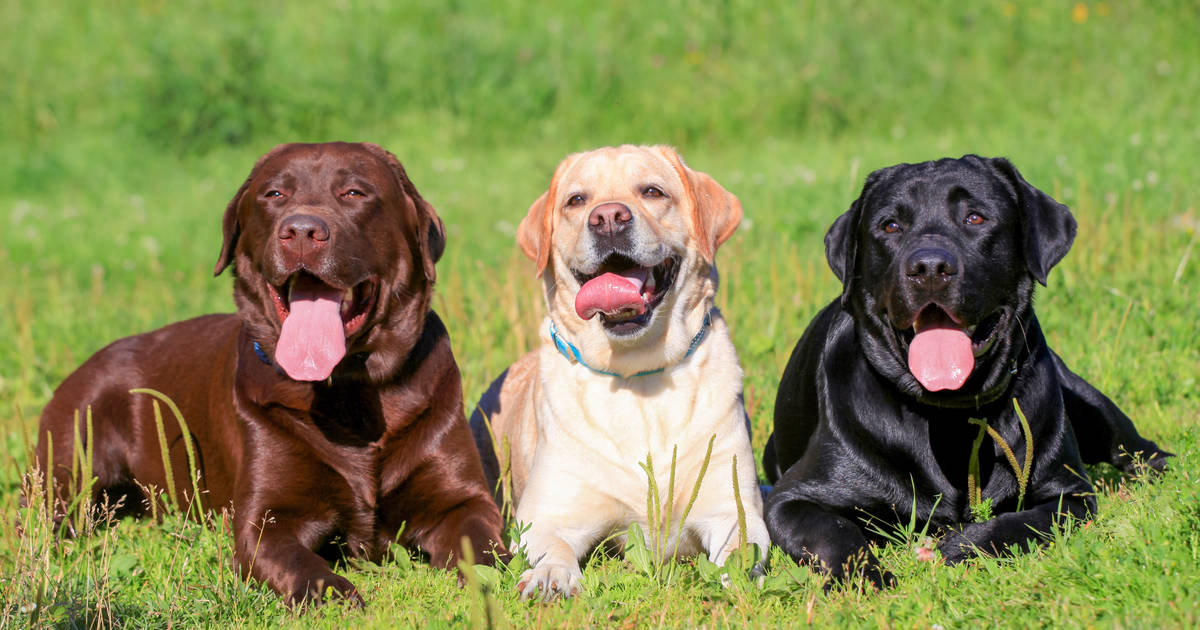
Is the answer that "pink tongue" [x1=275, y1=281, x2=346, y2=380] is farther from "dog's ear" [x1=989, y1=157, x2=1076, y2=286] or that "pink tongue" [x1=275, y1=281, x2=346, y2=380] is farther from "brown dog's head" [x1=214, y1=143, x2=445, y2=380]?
"dog's ear" [x1=989, y1=157, x2=1076, y2=286]

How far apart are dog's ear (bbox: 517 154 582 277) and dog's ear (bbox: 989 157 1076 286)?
174 cm

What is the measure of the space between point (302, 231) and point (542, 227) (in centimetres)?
102

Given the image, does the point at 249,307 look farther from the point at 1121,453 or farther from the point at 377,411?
the point at 1121,453

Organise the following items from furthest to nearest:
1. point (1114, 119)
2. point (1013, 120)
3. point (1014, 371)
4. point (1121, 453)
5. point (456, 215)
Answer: point (1013, 120), point (1114, 119), point (456, 215), point (1121, 453), point (1014, 371)

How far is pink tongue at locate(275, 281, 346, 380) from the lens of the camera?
421 cm

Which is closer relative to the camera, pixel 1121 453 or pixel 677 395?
pixel 677 395

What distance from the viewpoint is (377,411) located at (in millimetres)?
4527

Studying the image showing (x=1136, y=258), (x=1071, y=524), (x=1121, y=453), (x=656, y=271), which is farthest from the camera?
(x=1136, y=258)

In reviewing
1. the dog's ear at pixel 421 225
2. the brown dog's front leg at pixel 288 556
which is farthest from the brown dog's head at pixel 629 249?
the brown dog's front leg at pixel 288 556

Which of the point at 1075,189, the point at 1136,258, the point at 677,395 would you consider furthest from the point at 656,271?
the point at 1075,189

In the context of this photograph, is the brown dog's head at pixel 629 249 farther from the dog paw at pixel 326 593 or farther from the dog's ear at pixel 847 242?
the dog paw at pixel 326 593

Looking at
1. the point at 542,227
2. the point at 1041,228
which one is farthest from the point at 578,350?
the point at 1041,228

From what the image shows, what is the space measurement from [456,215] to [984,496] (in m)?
8.24

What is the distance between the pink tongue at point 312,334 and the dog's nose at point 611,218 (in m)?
1.04
